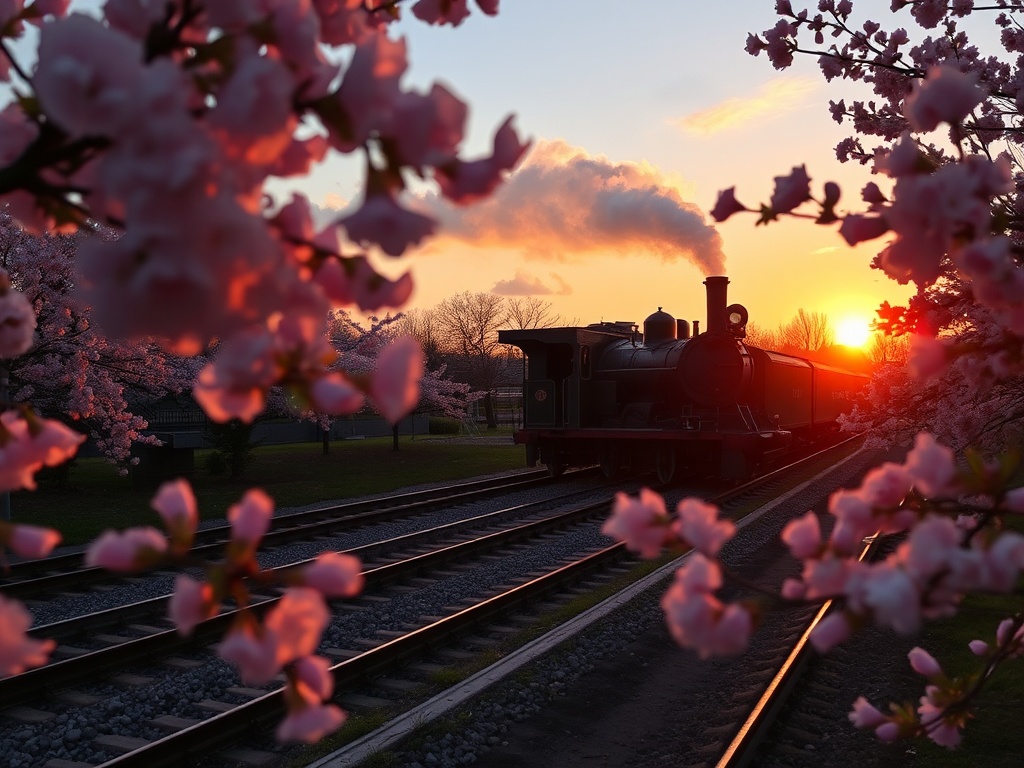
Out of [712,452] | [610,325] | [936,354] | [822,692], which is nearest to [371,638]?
[822,692]

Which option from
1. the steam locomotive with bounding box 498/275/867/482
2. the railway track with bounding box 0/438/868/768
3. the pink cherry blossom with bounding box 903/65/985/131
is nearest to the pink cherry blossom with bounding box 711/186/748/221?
the pink cherry blossom with bounding box 903/65/985/131

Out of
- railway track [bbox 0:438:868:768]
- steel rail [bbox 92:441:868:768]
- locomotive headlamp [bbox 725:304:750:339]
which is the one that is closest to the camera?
steel rail [bbox 92:441:868:768]

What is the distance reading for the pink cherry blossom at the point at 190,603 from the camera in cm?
108

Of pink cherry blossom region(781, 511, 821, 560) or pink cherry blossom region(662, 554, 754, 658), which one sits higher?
pink cherry blossom region(781, 511, 821, 560)

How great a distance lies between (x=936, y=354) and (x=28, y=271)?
14.6 metres

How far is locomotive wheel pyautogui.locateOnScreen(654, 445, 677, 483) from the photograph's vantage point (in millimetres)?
18188

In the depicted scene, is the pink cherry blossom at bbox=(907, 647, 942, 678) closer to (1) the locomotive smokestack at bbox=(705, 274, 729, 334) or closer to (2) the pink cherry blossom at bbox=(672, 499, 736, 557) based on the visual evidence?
(2) the pink cherry blossom at bbox=(672, 499, 736, 557)

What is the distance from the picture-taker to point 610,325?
882 inches

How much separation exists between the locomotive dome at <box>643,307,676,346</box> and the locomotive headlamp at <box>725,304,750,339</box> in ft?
5.66

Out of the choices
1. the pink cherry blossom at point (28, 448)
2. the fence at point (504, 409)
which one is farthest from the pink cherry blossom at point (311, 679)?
the fence at point (504, 409)

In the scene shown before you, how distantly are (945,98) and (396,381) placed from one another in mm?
1204

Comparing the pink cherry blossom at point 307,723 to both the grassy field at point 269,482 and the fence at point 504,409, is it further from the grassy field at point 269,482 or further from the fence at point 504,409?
the fence at point 504,409

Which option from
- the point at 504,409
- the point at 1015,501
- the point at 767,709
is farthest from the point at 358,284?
the point at 504,409

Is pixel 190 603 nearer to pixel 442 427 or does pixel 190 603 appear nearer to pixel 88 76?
pixel 88 76
